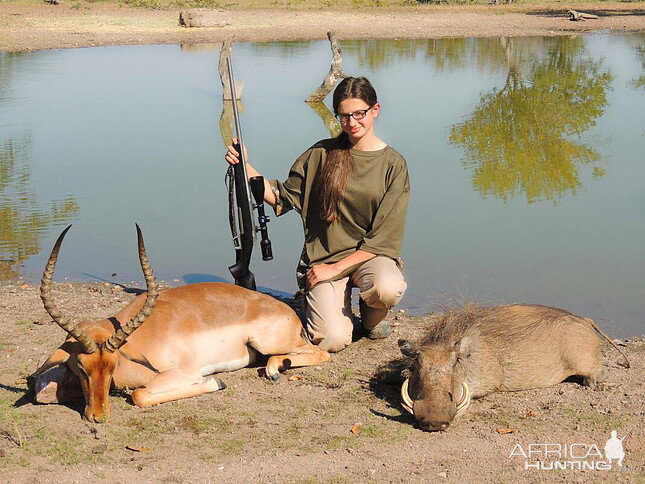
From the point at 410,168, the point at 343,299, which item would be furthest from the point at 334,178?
the point at 410,168

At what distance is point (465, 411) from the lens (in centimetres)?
581

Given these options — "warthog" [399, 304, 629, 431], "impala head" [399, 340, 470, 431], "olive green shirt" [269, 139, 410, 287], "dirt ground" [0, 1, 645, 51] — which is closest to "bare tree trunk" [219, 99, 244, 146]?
"olive green shirt" [269, 139, 410, 287]

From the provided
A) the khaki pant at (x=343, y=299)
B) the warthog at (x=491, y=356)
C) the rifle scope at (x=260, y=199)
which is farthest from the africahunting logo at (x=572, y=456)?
the rifle scope at (x=260, y=199)

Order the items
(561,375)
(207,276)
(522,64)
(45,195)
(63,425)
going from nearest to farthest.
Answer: (63,425) → (561,375) → (207,276) → (45,195) → (522,64)

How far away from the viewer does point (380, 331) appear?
741 centimetres

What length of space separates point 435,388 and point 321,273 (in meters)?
1.73

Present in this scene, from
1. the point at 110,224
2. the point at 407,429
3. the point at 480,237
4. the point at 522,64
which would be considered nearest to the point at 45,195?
the point at 110,224

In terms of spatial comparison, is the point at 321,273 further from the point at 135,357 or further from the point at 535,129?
the point at 535,129

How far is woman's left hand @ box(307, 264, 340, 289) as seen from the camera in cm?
703

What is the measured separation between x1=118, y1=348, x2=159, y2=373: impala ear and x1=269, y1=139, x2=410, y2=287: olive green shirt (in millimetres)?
1722

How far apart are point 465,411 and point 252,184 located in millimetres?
2665

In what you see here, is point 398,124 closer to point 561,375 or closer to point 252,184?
point 252,184

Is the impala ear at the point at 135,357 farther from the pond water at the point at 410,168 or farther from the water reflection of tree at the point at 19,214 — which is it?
the water reflection of tree at the point at 19,214

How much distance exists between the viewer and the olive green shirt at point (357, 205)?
702 centimetres
